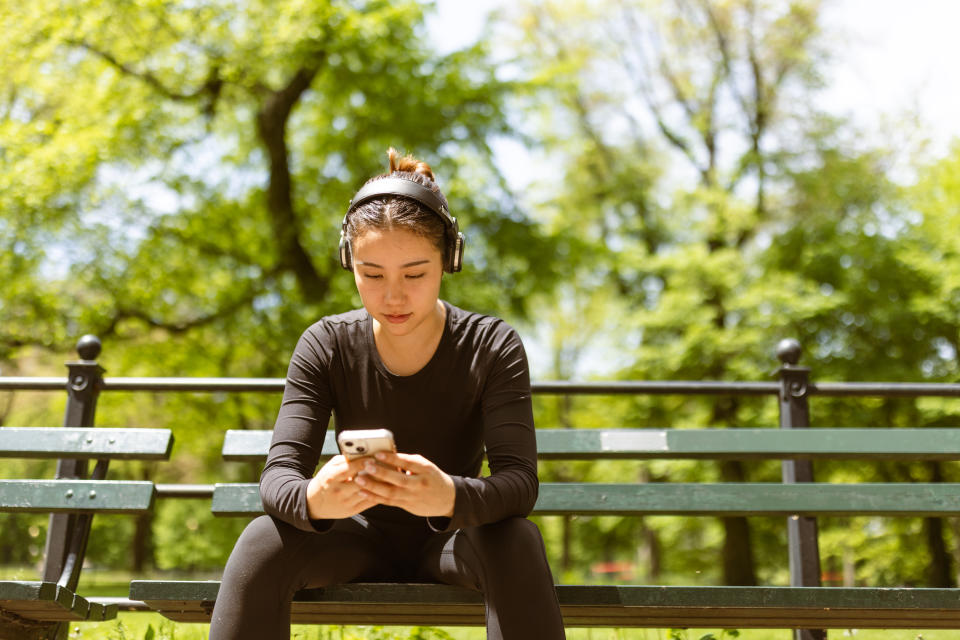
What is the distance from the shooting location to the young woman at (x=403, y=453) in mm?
1972

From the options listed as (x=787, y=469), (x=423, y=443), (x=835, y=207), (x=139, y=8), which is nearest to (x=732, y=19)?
(x=835, y=207)

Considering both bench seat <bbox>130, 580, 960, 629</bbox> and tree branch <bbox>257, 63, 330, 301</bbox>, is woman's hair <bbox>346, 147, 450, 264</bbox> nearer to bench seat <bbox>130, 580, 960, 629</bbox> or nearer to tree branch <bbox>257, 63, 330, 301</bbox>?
bench seat <bbox>130, 580, 960, 629</bbox>

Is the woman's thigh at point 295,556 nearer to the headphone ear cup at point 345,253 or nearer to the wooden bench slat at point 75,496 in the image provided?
the headphone ear cup at point 345,253

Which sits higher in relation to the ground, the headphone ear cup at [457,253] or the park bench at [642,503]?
the headphone ear cup at [457,253]

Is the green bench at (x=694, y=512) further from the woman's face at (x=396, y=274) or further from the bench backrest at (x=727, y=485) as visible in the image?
the woman's face at (x=396, y=274)

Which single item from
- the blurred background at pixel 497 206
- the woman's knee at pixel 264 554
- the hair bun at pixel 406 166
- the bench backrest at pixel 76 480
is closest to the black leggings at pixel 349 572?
the woman's knee at pixel 264 554

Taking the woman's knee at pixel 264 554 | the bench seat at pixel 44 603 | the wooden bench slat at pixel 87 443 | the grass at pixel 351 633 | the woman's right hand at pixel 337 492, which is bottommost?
the grass at pixel 351 633

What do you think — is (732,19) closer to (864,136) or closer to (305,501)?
(864,136)

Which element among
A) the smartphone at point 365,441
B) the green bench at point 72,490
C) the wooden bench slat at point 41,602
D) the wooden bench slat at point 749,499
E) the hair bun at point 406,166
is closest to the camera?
the smartphone at point 365,441

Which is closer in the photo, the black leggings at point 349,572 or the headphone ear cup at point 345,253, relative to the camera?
the black leggings at point 349,572

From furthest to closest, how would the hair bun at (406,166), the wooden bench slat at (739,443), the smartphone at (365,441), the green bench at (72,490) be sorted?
the wooden bench slat at (739,443), the green bench at (72,490), the hair bun at (406,166), the smartphone at (365,441)

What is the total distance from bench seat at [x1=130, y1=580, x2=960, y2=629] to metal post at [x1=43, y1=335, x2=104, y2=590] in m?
0.93

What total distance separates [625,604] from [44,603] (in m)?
1.45

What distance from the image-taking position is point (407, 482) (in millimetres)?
1930
